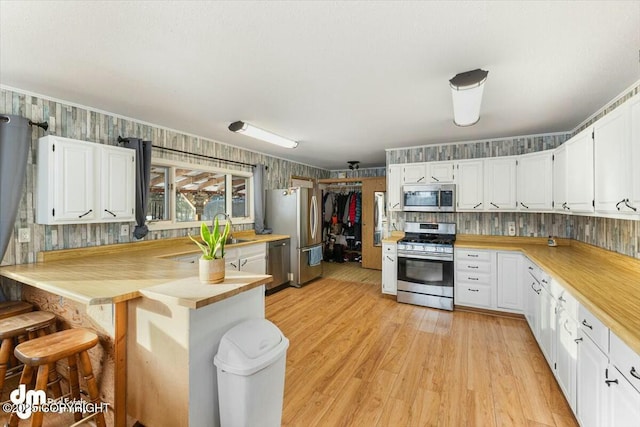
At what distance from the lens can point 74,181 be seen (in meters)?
2.49

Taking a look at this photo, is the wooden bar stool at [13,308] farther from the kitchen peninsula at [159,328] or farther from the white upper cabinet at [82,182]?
the white upper cabinet at [82,182]

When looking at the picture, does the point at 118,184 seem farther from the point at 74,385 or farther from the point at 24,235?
the point at 74,385

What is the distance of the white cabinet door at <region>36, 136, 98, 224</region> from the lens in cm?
238

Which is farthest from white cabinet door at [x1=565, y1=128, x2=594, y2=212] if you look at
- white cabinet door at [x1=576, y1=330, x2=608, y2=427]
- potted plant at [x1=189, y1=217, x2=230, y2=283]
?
potted plant at [x1=189, y1=217, x2=230, y2=283]

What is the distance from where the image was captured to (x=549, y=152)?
3322 mm

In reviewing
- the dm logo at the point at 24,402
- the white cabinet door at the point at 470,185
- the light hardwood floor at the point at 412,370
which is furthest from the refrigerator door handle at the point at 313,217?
the dm logo at the point at 24,402

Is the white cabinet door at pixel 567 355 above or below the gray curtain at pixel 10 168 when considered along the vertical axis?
below

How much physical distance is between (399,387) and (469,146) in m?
3.57

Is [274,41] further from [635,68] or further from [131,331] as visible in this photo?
[635,68]

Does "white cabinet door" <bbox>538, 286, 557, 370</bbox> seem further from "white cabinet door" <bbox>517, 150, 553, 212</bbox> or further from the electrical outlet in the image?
the electrical outlet

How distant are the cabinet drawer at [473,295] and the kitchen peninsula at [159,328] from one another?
117 inches

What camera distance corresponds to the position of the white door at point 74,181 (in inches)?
94.5

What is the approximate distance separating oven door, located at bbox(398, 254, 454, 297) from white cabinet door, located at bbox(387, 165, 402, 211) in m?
0.85

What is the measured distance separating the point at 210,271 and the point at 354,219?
534cm
